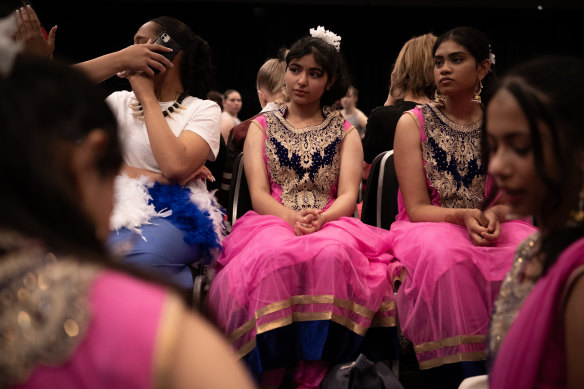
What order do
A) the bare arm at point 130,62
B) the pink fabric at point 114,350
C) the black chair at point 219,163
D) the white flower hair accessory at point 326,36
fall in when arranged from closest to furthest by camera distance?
the pink fabric at point 114,350 → the bare arm at point 130,62 → the white flower hair accessory at point 326,36 → the black chair at point 219,163

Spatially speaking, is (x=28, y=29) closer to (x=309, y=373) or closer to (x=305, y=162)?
(x=305, y=162)

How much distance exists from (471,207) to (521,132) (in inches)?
62.7

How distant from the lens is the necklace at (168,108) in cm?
263

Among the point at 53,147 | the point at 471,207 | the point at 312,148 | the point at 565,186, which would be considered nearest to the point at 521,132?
the point at 565,186

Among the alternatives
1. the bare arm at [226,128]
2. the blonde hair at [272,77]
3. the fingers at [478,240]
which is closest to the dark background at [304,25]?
the bare arm at [226,128]

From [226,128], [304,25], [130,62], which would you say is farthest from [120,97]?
[304,25]

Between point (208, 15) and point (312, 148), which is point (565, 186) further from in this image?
point (208, 15)

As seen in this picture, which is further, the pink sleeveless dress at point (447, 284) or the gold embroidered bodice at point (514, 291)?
the pink sleeveless dress at point (447, 284)

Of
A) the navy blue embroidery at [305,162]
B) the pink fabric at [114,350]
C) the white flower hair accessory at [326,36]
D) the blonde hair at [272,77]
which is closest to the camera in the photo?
the pink fabric at [114,350]

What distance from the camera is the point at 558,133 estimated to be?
1042mm

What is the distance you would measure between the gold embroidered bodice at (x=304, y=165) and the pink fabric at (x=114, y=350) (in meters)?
2.14

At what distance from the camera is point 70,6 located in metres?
9.94

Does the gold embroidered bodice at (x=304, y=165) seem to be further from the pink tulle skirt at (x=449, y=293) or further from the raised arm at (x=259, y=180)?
the pink tulle skirt at (x=449, y=293)

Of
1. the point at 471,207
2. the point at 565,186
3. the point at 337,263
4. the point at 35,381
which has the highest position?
the point at 565,186
